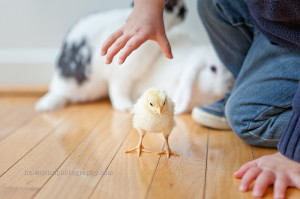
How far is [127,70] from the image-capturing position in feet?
4.33

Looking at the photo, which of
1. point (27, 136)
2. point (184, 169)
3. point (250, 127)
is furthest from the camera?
point (27, 136)

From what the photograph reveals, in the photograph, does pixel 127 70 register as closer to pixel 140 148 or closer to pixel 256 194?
pixel 140 148

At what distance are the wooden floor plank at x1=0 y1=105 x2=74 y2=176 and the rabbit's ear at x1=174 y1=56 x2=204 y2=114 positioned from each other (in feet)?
1.24

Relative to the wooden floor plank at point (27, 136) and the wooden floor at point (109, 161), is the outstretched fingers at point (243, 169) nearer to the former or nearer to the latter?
the wooden floor at point (109, 161)

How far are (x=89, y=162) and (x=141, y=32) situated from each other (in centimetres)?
32

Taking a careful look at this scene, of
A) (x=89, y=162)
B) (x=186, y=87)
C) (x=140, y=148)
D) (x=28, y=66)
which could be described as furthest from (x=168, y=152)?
(x=28, y=66)

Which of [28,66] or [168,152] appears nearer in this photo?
[168,152]

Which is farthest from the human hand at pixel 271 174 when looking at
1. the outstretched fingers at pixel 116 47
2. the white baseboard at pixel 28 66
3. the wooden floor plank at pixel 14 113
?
the white baseboard at pixel 28 66

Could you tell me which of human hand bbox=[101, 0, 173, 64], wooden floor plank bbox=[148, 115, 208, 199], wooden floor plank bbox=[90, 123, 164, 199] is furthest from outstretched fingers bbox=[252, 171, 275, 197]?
human hand bbox=[101, 0, 173, 64]

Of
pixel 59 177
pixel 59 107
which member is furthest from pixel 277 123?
pixel 59 107

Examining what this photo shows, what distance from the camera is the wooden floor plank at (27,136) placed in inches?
36.2

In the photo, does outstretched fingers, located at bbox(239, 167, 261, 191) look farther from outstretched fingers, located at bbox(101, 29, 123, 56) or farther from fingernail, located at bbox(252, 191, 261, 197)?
outstretched fingers, located at bbox(101, 29, 123, 56)

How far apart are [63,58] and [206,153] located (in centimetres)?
71

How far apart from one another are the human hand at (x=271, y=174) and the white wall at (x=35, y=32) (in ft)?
2.66
